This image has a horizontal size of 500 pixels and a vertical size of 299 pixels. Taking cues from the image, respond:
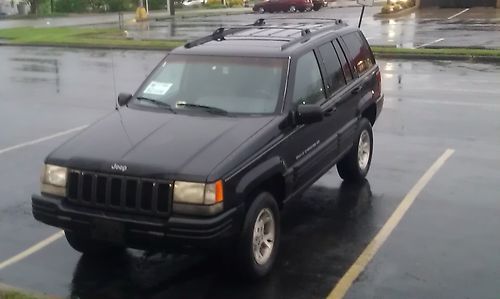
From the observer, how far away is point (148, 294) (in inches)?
217

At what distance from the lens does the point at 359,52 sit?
850 cm

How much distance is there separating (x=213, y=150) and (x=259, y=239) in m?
0.87

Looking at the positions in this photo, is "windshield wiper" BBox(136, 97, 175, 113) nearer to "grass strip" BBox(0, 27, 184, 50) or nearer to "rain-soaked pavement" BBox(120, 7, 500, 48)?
"grass strip" BBox(0, 27, 184, 50)

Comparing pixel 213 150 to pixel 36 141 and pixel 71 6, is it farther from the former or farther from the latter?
pixel 71 6

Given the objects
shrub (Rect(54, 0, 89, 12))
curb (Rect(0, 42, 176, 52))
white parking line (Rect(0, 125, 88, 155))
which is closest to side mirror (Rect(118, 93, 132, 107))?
white parking line (Rect(0, 125, 88, 155))

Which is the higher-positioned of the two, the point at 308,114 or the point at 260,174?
the point at 308,114

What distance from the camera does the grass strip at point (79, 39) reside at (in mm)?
26250

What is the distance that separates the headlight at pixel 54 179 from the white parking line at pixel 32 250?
0.97m

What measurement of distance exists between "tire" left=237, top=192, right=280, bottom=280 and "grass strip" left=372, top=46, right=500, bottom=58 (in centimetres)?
1584

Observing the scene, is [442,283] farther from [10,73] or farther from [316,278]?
[10,73]

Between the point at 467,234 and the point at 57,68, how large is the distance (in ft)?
52.5

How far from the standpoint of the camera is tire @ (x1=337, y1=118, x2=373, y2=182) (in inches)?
322

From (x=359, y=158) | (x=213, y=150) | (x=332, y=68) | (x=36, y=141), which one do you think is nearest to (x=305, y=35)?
(x=332, y=68)

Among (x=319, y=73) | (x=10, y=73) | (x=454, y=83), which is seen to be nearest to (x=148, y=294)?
(x=319, y=73)
